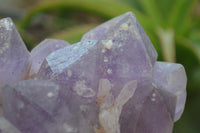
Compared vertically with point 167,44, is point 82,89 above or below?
above

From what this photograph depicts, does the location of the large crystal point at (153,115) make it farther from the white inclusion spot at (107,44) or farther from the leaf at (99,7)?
the leaf at (99,7)

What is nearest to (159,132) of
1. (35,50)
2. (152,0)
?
(35,50)

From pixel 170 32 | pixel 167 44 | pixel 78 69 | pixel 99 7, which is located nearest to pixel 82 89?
pixel 78 69

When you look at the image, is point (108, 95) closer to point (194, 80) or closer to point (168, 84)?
point (168, 84)

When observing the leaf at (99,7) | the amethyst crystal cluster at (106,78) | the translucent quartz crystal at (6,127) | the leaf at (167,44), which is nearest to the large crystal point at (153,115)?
the amethyst crystal cluster at (106,78)

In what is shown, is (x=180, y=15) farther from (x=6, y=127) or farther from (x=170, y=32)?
(x=6, y=127)
